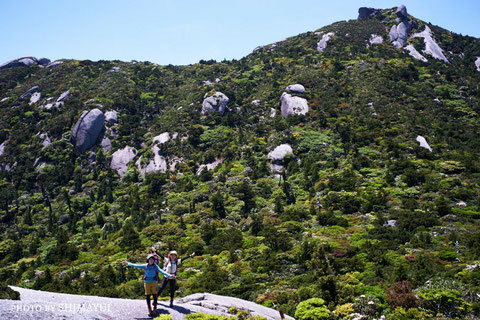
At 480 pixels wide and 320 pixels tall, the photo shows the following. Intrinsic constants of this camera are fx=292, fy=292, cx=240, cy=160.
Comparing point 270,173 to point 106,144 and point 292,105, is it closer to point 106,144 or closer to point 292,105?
point 292,105

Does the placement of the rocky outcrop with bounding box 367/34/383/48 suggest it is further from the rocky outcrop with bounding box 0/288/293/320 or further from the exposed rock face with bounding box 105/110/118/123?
the rocky outcrop with bounding box 0/288/293/320

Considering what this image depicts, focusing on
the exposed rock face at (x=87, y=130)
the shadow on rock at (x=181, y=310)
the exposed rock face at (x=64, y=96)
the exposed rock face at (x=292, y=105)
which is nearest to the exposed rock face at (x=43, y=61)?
the exposed rock face at (x=64, y=96)

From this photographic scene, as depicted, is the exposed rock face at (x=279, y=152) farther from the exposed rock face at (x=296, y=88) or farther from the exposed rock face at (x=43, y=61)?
the exposed rock face at (x=43, y=61)

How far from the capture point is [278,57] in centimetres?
7569

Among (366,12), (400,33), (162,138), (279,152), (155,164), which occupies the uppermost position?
(366,12)

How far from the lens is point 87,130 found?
174 feet

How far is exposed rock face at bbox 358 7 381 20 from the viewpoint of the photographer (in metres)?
88.9

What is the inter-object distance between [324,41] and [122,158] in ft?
190

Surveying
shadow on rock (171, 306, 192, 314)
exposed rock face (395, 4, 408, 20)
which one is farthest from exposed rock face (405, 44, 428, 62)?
shadow on rock (171, 306, 192, 314)

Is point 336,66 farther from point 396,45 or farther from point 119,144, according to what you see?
point 119,144

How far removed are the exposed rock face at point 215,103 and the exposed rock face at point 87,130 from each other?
1986 centimetres

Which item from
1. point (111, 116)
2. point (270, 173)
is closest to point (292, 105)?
point (270, 173)

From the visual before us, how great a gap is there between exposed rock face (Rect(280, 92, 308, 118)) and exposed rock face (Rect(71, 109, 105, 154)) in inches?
1356

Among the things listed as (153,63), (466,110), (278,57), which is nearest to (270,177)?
(466,110)
